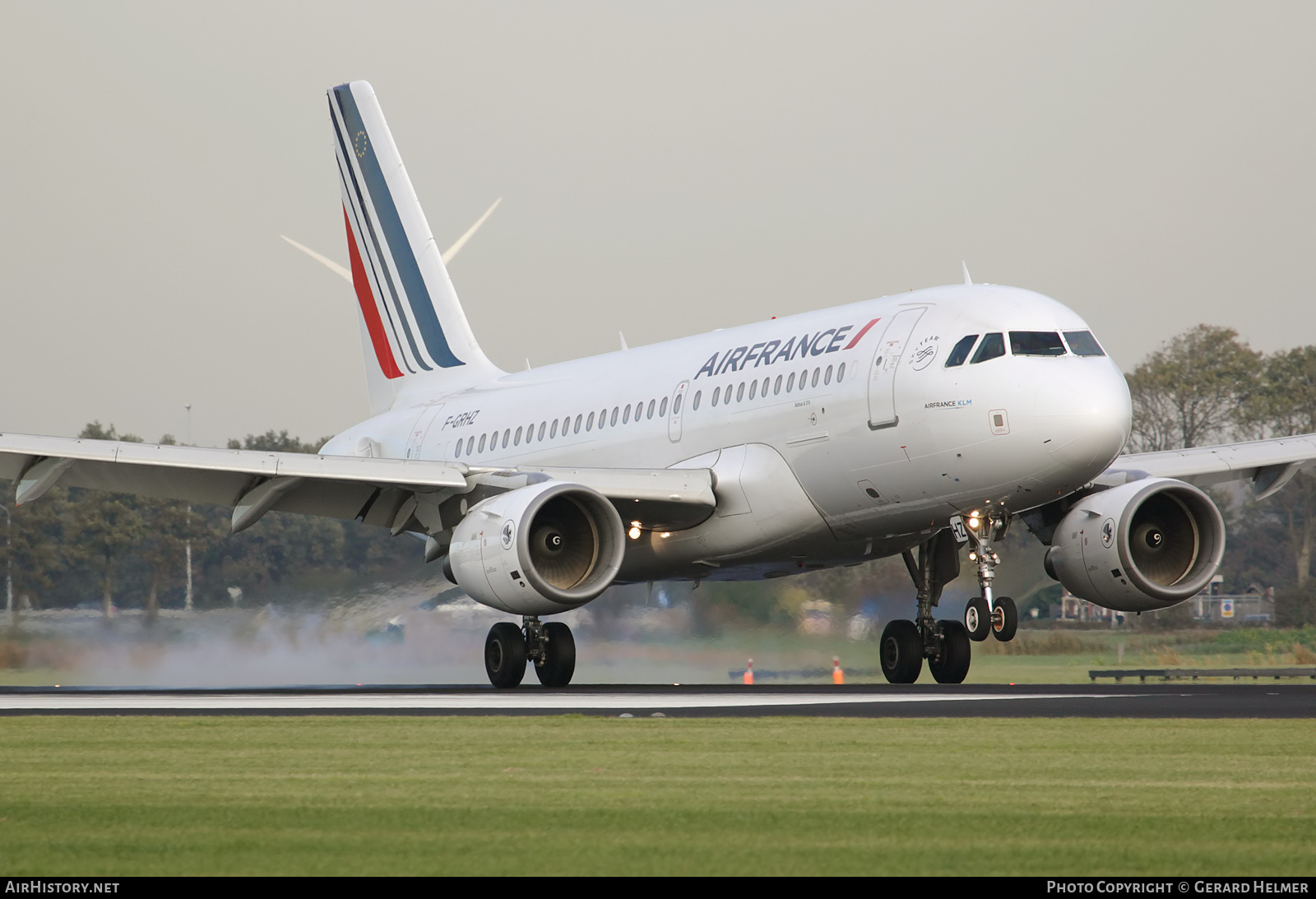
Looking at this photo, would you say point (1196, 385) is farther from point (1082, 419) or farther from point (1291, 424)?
point (1082, 419)

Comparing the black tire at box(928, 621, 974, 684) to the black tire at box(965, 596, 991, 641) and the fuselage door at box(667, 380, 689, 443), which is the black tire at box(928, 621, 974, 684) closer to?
the black tire at box(965, 596, 991, 641)

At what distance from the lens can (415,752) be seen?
39.4 feet

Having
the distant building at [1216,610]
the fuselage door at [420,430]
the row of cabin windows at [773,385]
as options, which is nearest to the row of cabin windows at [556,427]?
the row of cabin windows at [773,385]

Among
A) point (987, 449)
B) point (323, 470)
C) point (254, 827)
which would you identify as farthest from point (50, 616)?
point (254, 827)

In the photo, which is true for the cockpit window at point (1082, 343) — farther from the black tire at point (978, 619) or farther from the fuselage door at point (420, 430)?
the fuselage door at point (420, 430)

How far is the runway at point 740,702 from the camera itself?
53.2ft

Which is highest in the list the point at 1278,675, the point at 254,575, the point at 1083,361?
the point at 1083,361

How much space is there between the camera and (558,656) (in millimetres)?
25203

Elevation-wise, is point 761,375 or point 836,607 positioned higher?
point 761,375

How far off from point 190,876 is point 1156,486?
18587 mm

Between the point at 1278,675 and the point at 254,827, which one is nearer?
the point at 254,827

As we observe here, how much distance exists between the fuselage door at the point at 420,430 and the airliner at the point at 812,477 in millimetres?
4293

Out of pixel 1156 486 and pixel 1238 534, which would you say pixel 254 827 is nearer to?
pixel 1156 486
